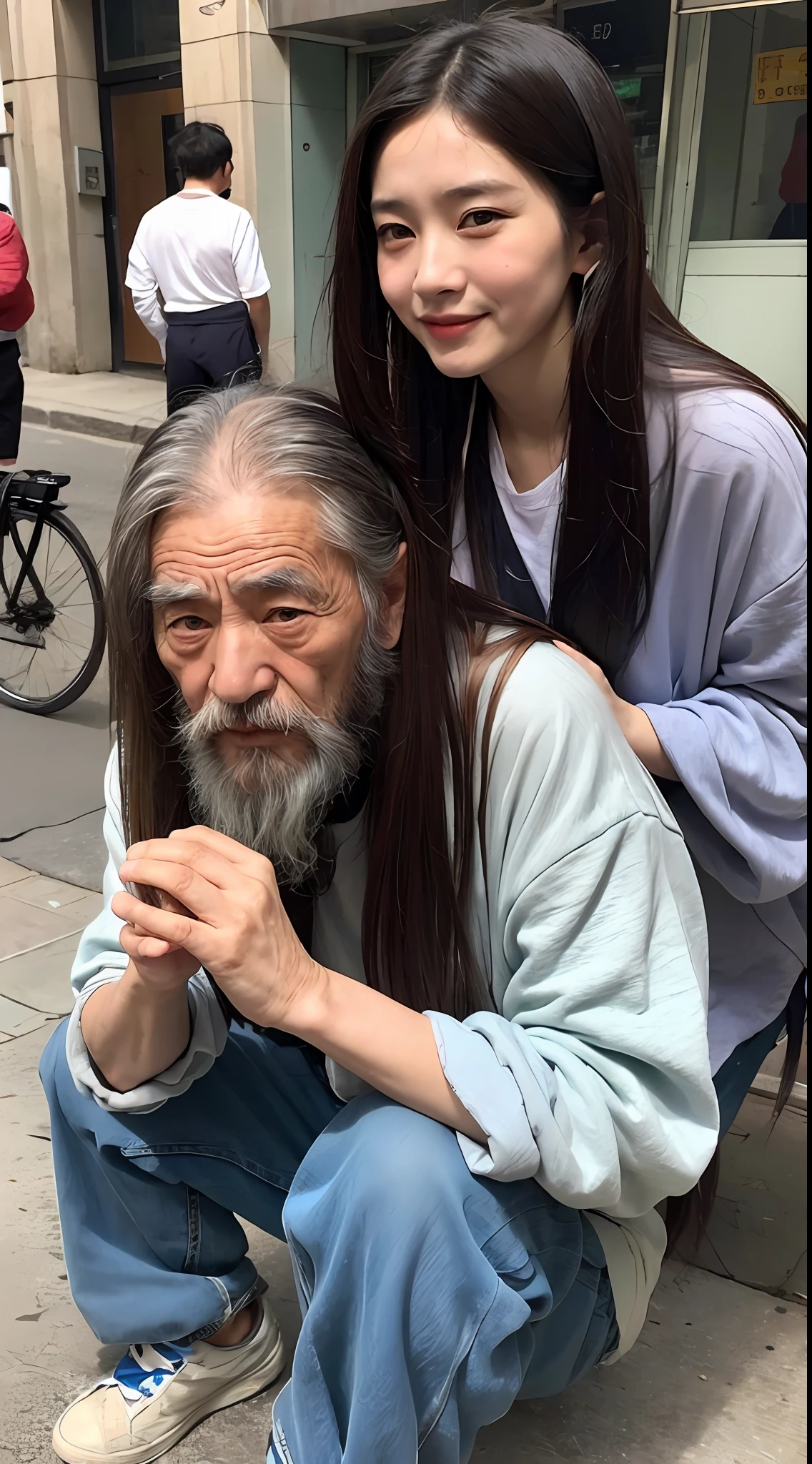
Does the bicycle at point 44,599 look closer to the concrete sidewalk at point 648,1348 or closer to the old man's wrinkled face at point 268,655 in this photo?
the concrete sidewalk at point 648,1348

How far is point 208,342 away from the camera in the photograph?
5.84 metres

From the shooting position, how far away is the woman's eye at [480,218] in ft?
5.12

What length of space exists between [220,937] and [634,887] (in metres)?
0.43

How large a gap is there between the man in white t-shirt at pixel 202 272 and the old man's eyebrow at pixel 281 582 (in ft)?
14.4

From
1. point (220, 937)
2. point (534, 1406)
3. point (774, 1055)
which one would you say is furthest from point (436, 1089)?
point (774, 1055)

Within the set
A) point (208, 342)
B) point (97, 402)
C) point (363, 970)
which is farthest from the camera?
point (97, 402)

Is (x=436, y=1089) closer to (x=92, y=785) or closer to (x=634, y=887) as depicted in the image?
(x=634, y=887)

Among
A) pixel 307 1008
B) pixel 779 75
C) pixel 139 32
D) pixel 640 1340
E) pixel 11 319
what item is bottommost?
pixel 640 1340

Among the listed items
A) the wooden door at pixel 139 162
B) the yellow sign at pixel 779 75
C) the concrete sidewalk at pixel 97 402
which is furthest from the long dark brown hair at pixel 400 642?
the wooden door at pixel 139 162

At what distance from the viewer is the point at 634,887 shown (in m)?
1.35

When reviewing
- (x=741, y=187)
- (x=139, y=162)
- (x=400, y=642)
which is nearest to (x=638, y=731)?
(x=400, y=642)

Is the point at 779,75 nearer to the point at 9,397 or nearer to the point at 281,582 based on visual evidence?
the point at 9,397

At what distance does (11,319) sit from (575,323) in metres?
3.41

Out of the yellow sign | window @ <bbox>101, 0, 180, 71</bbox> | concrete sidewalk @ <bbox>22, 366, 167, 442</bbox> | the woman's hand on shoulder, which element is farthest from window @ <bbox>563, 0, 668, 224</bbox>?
the woman's hand on shoulder
